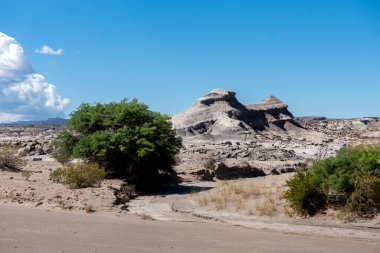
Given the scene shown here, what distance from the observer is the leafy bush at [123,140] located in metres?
26.0

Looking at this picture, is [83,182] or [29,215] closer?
[29,215]

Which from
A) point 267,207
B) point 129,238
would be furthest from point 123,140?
point 129,238

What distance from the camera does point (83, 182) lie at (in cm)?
2225

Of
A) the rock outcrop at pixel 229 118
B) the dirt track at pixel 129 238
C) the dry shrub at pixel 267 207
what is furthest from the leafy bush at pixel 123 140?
the rock outcrop at pixel 229 118

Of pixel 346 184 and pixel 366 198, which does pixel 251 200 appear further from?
pixel 366 198

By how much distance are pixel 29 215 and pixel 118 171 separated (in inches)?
574

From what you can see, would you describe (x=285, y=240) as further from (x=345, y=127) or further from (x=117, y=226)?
(x=345, y=127)

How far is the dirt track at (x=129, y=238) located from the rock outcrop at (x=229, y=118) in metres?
82.1

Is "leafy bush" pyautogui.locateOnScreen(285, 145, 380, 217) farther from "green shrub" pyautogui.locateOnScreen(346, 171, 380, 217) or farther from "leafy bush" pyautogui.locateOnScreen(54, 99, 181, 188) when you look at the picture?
"leafy bush" pyautogui.locateOnScreen(54, 99, 181, 188)

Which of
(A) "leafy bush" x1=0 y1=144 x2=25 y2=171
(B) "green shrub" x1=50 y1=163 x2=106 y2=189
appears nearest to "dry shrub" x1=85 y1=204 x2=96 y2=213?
(B) "green shrub" x1=50 y1=163 x2=106 y2=189

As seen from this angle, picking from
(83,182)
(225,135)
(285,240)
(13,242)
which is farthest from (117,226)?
(225,135)

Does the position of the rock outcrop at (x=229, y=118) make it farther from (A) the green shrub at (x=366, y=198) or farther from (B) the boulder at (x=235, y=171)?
(A) the green shrub at (x=366, y=198)

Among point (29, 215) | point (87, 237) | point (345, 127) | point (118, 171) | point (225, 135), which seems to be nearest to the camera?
point (87, 237)

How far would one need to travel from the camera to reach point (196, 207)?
794 inches
